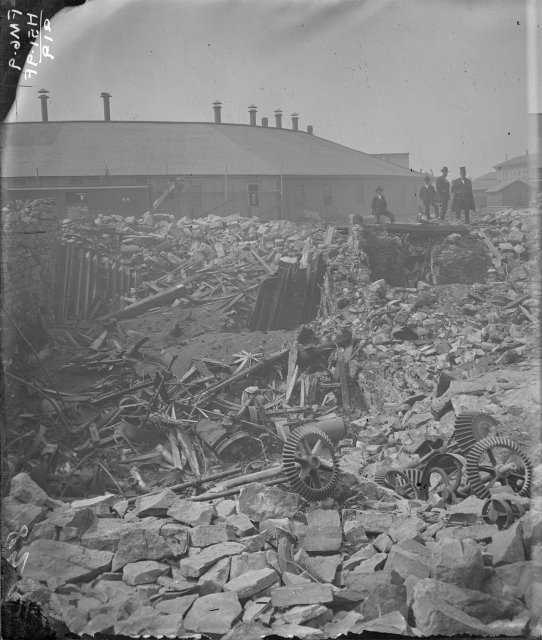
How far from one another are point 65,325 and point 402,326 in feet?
14.7

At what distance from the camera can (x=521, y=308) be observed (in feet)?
22.4

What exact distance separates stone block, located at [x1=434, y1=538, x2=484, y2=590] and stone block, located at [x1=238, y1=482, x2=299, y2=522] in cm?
121

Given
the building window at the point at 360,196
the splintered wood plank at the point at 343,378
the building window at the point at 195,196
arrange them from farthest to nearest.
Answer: the splintered wood plank at the point at 343,378
the building window at the point at 360,196
the building window at the point at 195,196

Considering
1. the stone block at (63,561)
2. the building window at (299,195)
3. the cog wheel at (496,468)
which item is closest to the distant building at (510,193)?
the building window at (299,195)

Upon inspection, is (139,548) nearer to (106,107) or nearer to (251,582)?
(251,582)

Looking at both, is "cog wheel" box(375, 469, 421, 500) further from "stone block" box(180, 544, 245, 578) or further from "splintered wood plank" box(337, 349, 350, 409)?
"stone block" box(180, 544, 245, 578)

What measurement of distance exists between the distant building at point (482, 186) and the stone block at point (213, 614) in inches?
188

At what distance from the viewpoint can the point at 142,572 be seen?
4.06 meters

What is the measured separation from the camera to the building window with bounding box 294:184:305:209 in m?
6.31

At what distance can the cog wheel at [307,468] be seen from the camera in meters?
4.72

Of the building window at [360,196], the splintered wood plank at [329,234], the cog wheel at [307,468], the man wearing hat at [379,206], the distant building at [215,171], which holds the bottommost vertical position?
the cog wheel at [307,468]

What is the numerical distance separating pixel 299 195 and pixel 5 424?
12.7 feet

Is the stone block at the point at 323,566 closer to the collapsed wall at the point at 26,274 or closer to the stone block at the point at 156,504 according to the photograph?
the stone block at the point at 156,504

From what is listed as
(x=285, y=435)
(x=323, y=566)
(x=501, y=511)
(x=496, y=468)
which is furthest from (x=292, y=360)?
(x=501, y=511)
